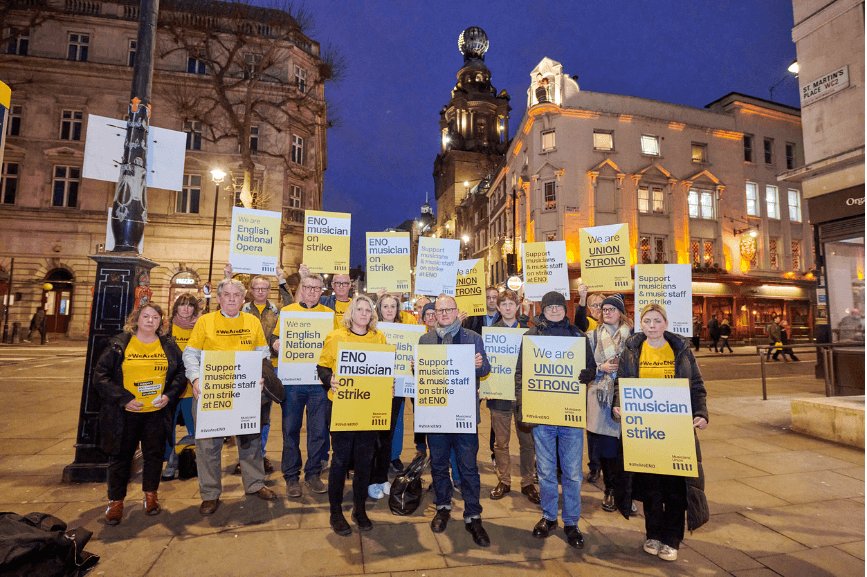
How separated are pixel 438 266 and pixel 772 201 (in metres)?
36.5

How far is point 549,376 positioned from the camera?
4434 mm

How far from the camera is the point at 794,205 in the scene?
3350 cm

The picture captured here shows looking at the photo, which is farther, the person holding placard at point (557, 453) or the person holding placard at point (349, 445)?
the person holding placard at point (349, 445)

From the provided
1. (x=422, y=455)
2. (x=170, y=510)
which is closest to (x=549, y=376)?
(x=422, y=455)

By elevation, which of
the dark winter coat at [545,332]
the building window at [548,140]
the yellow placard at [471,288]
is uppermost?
the building window at [548,140]

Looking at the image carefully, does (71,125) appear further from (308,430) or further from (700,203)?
(700,203)

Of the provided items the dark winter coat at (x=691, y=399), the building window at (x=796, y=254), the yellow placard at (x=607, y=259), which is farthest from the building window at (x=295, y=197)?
the building window at (x=796, y=254)

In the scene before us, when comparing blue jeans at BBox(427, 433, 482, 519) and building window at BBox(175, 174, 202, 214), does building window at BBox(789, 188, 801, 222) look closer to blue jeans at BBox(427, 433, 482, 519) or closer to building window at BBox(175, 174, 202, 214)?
blue jeans at BBox(427, 433, 482, 519)

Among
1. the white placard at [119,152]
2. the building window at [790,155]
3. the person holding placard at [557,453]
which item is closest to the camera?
the person holding placard at [557,453]

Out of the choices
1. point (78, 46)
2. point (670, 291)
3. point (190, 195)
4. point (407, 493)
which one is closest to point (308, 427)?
point (407, 493)

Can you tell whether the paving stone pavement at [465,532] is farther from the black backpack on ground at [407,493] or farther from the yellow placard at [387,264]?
the yellow placard at [387,264]

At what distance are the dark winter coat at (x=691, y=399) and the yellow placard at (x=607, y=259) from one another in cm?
215

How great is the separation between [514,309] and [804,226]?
1499 inches

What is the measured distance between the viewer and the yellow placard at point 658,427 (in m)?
3.90
